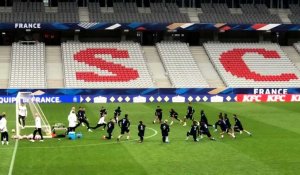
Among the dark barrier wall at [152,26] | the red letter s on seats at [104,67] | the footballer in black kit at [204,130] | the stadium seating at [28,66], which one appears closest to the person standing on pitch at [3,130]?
the footballer in black kit at [204,130]

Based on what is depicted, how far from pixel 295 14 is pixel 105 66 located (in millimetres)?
31116

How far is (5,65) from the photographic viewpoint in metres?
62.6

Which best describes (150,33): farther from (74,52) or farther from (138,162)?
(138,162)

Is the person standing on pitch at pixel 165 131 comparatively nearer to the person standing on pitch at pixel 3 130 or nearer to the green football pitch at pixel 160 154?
the green football pitch at pixel 160 154

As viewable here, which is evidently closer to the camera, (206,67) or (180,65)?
(180,65)

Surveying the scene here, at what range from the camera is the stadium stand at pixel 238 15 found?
72.7 metres

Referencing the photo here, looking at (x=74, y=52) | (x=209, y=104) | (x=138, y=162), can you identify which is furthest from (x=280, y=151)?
(x=74, y=52)

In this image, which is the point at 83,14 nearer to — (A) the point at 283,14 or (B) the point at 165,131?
(A) the point at 283,14

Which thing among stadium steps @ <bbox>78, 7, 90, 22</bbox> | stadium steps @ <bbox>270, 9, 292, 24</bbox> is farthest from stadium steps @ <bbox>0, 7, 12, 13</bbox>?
stadium steps @ <bbox>270, 9, 292, 24</bbox>

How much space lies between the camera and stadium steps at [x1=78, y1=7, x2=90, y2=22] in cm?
6874

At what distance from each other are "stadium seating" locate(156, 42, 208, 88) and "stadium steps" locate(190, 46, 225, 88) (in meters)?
0.81

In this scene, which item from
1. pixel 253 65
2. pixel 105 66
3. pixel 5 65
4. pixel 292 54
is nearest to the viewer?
pixel 5 65

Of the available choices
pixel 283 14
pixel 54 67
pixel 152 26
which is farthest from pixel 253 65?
pixel 54 67

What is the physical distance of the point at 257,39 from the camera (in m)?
76.8
